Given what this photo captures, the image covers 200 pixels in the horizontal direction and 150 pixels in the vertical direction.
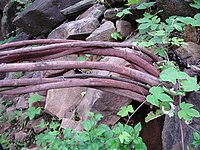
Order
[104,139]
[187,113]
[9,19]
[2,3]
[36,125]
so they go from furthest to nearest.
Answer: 1. [2,3]
2. [9,19]
3. [36,125]
4. [104,139]
5. [187,113]

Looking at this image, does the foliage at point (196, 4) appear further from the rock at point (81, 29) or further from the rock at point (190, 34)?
the rock at point (81, 29)

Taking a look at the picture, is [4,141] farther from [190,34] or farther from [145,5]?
[190,34]

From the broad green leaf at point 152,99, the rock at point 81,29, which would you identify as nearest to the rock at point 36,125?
the rock at point 81,29

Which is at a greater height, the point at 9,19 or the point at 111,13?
the point at 111,13

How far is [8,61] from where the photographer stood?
1.46 metres

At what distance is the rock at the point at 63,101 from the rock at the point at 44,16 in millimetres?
1524

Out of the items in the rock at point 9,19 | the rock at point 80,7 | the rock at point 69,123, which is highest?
the rock at point 80,7

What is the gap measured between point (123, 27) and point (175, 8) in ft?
1.91

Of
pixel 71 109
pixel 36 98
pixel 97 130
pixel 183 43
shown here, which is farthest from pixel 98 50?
pixel 36 98

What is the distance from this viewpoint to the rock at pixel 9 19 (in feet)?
17.8

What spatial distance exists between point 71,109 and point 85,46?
3.15 ft

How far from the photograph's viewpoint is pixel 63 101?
2418mm

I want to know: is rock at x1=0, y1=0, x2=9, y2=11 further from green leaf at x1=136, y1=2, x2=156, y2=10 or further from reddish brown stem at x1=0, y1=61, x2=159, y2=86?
reddish brown stem at x1=0, y1=61, x2=159, y2=86

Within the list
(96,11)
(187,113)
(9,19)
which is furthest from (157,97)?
(9,19)
